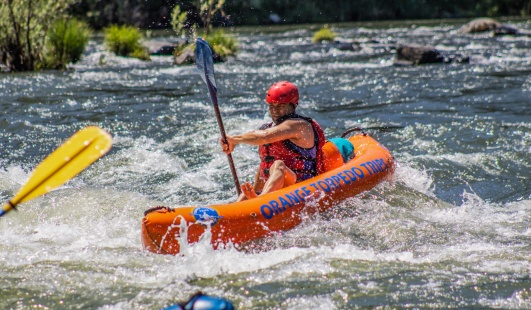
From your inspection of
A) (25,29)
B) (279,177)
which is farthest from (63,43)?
(279,177)

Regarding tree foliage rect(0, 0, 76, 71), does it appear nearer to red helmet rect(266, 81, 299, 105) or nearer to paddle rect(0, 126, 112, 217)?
red helmet rect(266, 81, 299, 105)

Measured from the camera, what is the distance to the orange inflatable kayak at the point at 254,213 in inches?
174

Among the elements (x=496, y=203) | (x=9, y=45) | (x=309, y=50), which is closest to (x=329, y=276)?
(x=496, y=203)

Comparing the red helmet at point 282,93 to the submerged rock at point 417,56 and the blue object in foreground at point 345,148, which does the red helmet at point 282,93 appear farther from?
the submerged rock at point 417,56

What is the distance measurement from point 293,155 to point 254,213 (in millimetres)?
926

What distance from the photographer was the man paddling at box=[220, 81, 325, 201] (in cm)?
518

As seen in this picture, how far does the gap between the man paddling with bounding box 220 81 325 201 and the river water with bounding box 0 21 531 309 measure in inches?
17.3

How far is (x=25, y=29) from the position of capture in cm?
1243

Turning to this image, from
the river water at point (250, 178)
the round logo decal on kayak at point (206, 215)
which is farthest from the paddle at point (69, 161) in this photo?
the round logo decal on kayak at point (206, 215)

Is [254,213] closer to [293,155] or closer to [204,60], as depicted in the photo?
[293,155]

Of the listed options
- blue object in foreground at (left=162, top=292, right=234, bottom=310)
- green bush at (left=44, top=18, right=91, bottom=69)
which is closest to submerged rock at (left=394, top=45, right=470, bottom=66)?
green bush at (left=44, top=18, right=91, bottom=69)

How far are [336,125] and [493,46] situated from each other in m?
10.6

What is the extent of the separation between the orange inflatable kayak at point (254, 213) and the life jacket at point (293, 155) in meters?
0.19

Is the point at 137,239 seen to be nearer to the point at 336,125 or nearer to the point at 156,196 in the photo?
the point at 156,196
